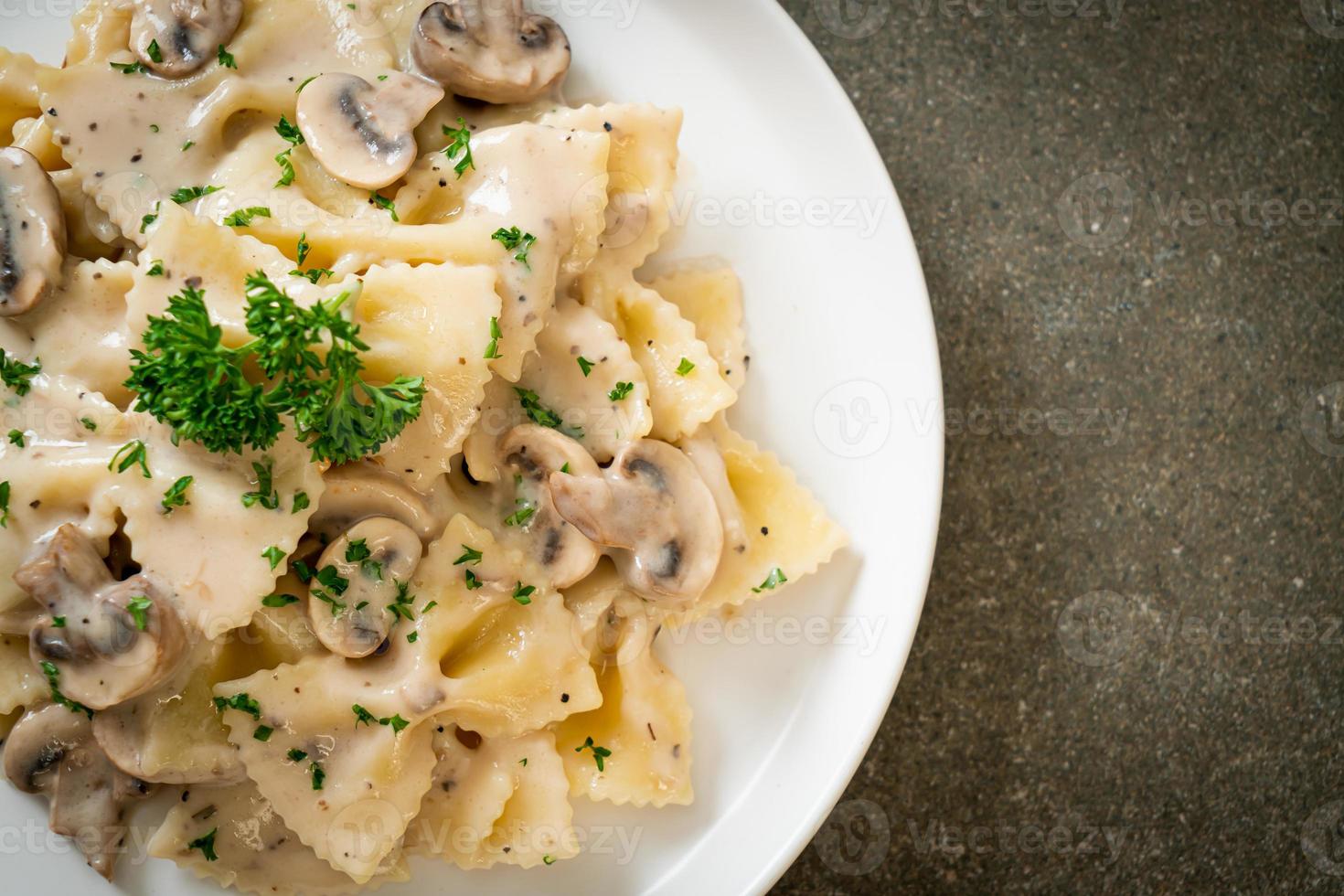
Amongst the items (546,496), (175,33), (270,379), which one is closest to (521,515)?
(546,496)

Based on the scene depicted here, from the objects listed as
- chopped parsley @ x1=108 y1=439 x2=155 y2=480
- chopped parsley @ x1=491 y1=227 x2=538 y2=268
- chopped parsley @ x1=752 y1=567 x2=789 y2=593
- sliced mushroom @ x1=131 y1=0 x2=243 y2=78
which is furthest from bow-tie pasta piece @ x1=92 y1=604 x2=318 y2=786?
sliced mushroom @ x1=131 y1=0 x2=243 y2=78

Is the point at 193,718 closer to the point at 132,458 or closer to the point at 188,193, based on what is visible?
the point at 132,458

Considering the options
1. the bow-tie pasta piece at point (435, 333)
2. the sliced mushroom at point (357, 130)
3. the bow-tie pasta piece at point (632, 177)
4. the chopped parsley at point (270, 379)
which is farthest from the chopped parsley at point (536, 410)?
the sliced mushroom at point (357, 130)

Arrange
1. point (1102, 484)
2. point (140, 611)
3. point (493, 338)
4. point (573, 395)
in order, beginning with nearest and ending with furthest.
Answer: point (140, 611), point (493, 338), point (573, 395), point (1102, 484)

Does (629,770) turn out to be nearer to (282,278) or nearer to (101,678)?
(101,678)

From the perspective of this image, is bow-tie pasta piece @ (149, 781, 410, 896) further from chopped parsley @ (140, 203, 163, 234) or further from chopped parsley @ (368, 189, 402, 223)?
chopped parsley @ (368, 189, 402, 223)

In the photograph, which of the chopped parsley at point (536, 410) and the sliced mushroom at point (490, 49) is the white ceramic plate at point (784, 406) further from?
the chopped parsley at point (536, 410)

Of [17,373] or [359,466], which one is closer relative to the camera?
[17,373]
